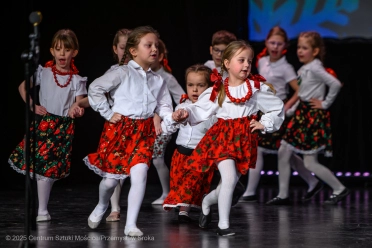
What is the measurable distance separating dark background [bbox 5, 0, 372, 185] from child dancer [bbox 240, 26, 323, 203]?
125cm

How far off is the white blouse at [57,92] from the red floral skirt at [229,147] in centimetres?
108

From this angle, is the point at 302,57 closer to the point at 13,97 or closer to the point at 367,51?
the point at 367,51

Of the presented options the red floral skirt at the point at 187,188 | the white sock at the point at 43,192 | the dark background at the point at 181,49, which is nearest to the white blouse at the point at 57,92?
the white sock at the point at 43,192

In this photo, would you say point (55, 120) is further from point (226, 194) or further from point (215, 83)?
point (226, 194)

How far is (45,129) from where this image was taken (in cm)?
526

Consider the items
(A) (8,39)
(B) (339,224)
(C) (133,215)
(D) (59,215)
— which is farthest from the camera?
(A) (8,39)

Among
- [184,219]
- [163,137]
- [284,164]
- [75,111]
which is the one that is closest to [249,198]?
[284,164]

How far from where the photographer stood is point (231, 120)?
4766 millimetres

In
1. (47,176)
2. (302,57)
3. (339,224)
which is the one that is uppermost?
(302,57)

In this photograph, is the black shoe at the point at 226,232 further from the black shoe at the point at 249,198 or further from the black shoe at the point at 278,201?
the black shoe at the point at 249,198

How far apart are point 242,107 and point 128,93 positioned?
2.28 feet

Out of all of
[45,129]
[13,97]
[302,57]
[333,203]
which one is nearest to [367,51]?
[302,57]

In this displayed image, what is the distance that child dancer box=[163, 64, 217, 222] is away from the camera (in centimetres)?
538

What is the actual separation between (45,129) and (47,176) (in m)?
0.31
